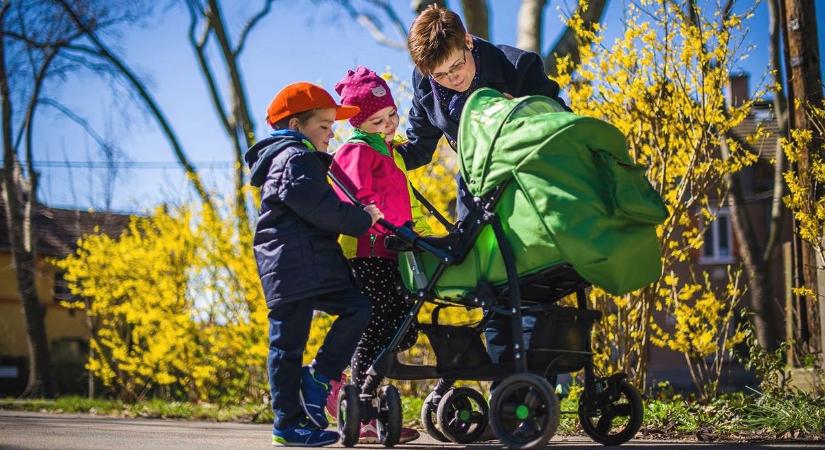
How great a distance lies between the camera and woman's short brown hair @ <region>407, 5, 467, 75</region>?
3.87 meters

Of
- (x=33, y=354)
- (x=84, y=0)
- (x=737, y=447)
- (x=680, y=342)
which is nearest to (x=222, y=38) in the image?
(x=84, y=0)

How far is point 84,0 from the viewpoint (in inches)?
628

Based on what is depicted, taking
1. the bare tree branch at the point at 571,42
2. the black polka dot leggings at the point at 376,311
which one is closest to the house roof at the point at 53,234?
the bare tree branch at the point at 571,42

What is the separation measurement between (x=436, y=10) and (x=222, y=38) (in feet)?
34.7

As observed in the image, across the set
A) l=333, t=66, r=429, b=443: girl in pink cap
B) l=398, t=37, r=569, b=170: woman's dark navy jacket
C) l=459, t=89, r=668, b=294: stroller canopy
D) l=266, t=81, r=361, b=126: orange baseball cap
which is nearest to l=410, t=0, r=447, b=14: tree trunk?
l=398, t=37, r=569, b=170: woman's dark navy jacket

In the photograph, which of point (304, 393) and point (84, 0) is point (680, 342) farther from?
point (84, 0)

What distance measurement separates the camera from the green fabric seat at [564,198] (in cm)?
321

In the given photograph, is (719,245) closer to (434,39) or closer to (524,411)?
(434,39)

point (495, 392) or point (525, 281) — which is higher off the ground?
point (525, 281)

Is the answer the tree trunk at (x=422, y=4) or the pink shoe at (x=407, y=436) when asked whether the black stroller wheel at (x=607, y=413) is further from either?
the tree trunk at (x=422, y=4)

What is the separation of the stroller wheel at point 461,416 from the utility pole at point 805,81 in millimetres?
2798

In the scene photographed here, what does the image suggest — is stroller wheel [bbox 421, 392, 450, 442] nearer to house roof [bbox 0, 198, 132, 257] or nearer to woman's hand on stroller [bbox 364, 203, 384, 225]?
woman's hand on stroller [bbox 364, 203, 384, 225]

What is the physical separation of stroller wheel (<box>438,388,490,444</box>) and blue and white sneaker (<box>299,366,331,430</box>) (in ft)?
1.93

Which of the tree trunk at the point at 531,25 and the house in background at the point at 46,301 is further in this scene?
the house in background at the point at 46,301
